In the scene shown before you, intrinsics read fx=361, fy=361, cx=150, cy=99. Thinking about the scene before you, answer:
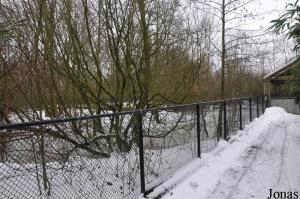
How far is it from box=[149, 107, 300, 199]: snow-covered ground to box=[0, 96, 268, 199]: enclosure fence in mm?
386

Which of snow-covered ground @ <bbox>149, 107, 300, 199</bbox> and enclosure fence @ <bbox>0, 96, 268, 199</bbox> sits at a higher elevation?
enclosure fence @ <bbox>0, 96, 268, 199</bbox>

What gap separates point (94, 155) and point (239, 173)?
3.21m

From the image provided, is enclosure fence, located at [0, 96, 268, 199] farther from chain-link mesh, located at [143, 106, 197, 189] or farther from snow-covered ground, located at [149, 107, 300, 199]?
snow-covered ground, located at [149, 107, 300, 199]

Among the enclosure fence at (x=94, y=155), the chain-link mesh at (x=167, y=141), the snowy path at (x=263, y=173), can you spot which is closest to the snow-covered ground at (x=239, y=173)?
the snowy path at (x=263, y=173)

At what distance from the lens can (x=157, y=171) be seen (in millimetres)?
6391

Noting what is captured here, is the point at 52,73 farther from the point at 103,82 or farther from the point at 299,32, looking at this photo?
the point at 299,32

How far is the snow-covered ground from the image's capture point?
5.74m

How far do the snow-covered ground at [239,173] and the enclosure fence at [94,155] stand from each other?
386 mm

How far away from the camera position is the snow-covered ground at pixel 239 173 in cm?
574

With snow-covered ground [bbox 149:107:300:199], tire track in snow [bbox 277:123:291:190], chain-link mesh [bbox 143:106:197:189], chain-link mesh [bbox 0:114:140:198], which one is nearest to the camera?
chain-link mesh [bbox 0:114:140:198]

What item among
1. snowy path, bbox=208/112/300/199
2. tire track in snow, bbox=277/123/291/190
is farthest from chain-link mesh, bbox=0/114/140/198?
tire track in snow, bbox=277/123/291/190

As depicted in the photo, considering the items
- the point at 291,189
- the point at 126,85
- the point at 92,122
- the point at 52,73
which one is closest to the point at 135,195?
the point at 92,122

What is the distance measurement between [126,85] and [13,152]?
439 centimetres

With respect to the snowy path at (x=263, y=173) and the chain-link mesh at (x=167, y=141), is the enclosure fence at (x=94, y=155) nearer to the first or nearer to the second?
the chain-link mesh at (x=167, y=141)
